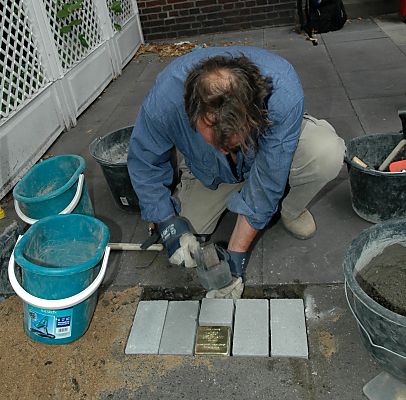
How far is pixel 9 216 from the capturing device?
9.59ft

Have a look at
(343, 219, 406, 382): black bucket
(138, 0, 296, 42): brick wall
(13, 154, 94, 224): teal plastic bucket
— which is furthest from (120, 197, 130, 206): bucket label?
(138, 0, 296, 42): brick wall

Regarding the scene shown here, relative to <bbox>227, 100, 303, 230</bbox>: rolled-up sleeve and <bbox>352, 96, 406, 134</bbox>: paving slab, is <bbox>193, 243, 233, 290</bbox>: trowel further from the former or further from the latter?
<bbox>352, 96, 406, 134</bbox>: paving slab

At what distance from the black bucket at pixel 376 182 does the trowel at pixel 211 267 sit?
886 mm

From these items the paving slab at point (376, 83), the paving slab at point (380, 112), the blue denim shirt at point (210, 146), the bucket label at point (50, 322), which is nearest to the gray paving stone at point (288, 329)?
the blue denim shirt at point (210, 146)

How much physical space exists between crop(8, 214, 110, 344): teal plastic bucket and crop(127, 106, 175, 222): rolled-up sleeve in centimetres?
24

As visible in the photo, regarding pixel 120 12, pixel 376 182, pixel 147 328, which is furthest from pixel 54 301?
pixel 120 12

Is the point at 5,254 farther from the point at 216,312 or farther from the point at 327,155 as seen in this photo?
the point at 327,155

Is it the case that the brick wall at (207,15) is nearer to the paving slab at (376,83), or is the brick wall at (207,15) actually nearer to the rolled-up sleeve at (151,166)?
the paving slab at (376,83)

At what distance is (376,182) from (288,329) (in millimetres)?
881

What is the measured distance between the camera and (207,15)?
245 inches

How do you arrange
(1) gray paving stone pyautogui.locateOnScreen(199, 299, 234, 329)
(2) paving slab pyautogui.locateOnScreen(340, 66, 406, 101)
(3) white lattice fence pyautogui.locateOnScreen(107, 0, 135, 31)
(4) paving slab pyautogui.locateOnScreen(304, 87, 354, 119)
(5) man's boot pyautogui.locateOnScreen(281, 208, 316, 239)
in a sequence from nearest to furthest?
(1) gray paving stone pyautogui.locateOnScreen(199, 299, 234, 329) → (5) man's boot pyautogui.locateOnScreen(281, 208, 316, 239) → (4) paving slab pyautogui.locateOnScreen(304, 87, 354, 119) → (2) paving slab pyautogui.locateOnScreen(340, 66, 406, 101) → (3) white lattice fence pyautogui.locateOnScreen(107, 0, 135, 31)

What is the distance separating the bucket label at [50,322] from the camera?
1.86 metres

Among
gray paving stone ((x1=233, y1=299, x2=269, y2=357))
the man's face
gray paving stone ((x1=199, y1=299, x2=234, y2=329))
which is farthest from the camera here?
gray paving stone ((x1=199, y1=299, x2=234, y2=329))

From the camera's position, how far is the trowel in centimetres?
185
